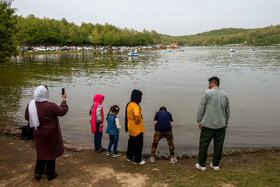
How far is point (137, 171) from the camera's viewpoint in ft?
19.3

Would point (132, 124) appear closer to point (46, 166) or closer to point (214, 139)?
point (214, 139)

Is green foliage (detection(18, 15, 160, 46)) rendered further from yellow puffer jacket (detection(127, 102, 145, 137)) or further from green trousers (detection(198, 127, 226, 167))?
green trousers (detection(198, 127, 226, 167))

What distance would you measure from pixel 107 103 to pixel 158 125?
918 centimetres

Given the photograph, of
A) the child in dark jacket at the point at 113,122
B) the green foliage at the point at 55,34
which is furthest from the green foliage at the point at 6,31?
the green foliage at the point at 55,34

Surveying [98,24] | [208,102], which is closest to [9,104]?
[208,102]

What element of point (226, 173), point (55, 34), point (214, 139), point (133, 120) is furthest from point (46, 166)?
point (55, 34)

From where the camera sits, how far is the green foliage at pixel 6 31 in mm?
17172

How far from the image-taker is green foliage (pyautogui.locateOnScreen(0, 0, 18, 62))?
56.3 feet

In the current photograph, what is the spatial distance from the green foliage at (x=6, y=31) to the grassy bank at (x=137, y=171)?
508 inches

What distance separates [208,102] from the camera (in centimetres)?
550

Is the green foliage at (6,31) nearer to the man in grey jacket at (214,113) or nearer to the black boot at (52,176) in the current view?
the black boot at (52,176)

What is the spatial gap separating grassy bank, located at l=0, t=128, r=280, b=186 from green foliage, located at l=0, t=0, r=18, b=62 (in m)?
12.9

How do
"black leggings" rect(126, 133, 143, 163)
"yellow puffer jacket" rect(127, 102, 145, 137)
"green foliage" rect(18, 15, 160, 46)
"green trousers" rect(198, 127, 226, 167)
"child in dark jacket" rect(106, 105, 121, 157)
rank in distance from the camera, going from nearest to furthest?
"green trousers" rect(198, 127, 226, 167), "yellow puffer jacket" rect(127, 102, 145, 137), "black leggings" rect(126, 133, 143, 163), "child in dark jacket" rect(106, 105, 121, 157), "green foliage" rect(18, 15, 160, 46)

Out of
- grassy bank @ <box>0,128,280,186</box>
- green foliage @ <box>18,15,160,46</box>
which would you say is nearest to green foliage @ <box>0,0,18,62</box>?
grassy bank @ <box>0,128,280,186</box>
